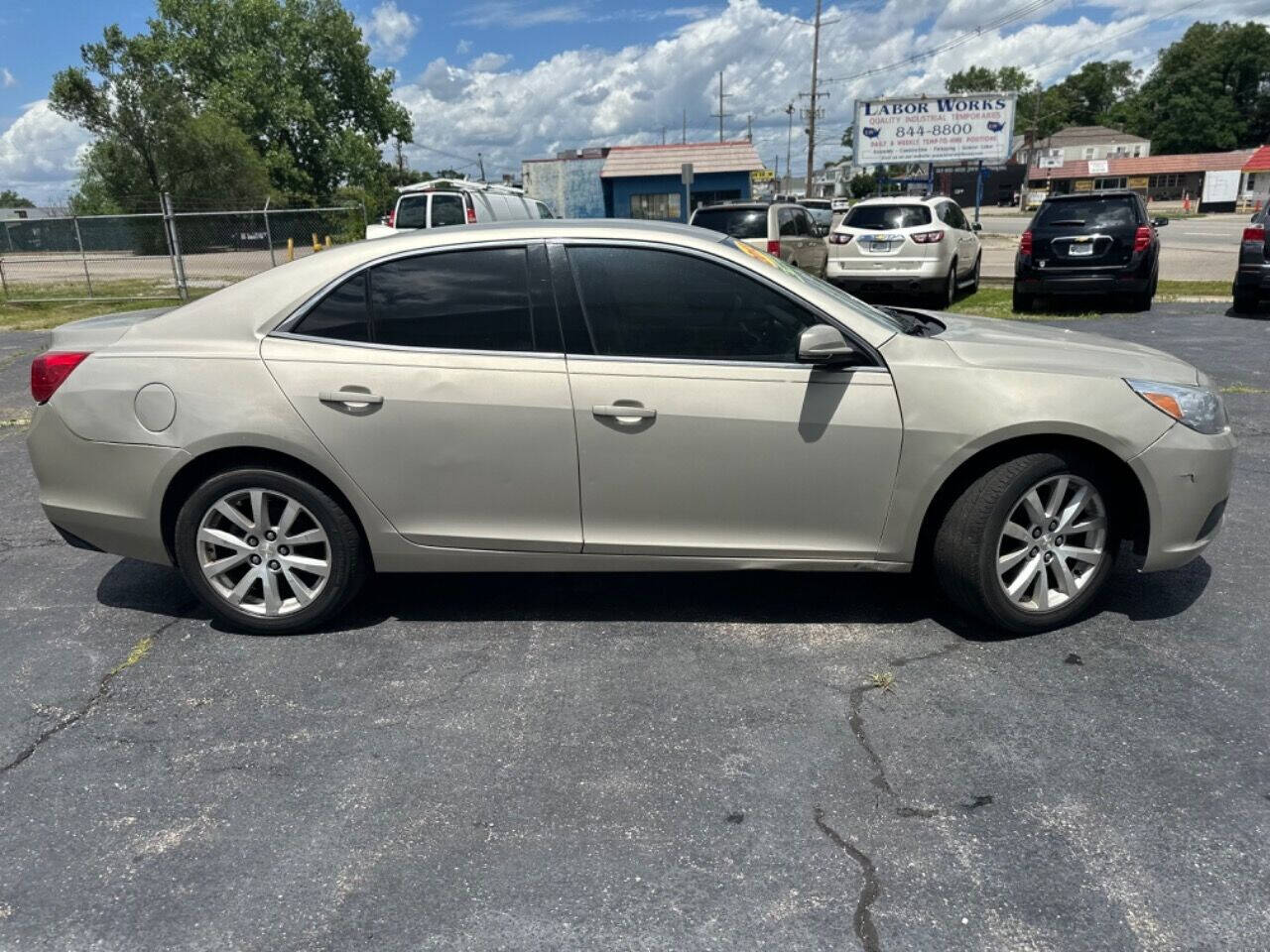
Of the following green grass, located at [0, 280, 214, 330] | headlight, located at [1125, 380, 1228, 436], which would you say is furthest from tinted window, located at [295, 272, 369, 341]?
green grass, located at [0, 280, 214, 330]

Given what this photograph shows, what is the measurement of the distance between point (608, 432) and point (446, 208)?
1836cm

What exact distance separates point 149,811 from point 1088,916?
263cm

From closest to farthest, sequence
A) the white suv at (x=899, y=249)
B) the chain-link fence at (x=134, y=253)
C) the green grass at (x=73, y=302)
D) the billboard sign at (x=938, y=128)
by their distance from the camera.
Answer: the white suv at (x=899, y=249) → the green grass at (x=73, y=302) → the chain-link fence at (x=134, y=253) → the billboard sign at (x=938, y=128)

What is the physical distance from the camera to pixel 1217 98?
102m

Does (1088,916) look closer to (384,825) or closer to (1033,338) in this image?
(384,825)

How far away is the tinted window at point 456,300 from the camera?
3613 millimetres

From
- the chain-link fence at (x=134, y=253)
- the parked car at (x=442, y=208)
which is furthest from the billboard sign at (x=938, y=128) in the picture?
the chain-link fence at (x=134, y=253)

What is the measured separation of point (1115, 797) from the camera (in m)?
2.71

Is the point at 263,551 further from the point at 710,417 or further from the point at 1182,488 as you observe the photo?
the point at 1182,488

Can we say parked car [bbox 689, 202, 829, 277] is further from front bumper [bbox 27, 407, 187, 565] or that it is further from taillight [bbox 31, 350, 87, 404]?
front bumper [bbox 27, 407, 187, 565]

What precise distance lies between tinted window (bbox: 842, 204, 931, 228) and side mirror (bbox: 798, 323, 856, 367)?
11930 mm

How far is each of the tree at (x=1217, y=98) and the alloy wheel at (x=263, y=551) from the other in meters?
121

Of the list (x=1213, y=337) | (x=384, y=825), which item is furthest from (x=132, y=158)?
(x=384, y=825)

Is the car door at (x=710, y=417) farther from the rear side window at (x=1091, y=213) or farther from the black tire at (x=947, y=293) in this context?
the black tire at (x=947, y=293)
